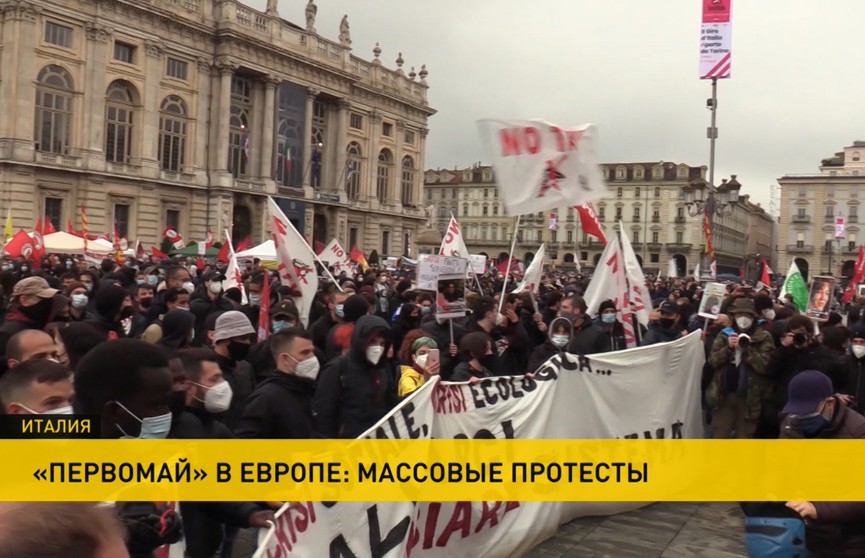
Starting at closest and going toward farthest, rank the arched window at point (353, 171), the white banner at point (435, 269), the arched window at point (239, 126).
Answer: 1. the white banner at point (435, 269)
2. the arched window at point (239, 126)
3. the arched window at point (353, 171)

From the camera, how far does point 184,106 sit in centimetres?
4281

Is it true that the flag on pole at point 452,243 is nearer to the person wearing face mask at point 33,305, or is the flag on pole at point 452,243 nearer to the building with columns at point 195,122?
the person wearing face mask at point 33,305

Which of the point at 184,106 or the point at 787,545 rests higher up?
the point at 184,106

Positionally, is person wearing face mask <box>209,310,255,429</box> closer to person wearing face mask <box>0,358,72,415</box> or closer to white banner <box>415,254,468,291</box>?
person wearing face mask <box>0,358,72,415</box>

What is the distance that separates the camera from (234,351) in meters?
5.04

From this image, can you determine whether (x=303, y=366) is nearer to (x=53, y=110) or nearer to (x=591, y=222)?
(x=591, y=222)

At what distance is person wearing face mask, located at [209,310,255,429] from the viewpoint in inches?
195

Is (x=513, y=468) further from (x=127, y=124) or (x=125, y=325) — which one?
(x=127, y=124)

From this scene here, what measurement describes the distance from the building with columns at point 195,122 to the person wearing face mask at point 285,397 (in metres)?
35.0

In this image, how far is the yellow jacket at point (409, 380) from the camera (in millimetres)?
5516

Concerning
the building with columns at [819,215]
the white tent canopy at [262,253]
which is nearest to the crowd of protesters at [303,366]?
the white tent canopy at [262,253]

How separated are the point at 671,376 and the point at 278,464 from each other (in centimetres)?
509

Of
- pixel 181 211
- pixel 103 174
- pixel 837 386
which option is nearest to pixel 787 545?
pixel 837 386

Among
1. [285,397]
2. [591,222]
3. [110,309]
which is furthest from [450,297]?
[285,397]
